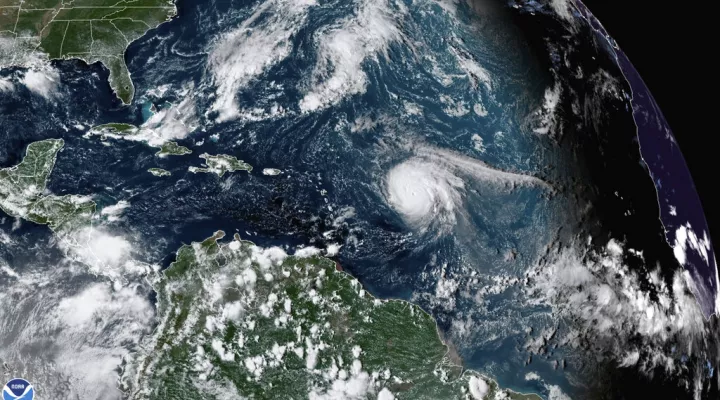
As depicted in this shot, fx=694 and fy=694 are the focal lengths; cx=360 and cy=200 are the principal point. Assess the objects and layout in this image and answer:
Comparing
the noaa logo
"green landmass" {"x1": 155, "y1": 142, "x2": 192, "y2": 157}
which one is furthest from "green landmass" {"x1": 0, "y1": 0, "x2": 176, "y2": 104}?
the noaa logo

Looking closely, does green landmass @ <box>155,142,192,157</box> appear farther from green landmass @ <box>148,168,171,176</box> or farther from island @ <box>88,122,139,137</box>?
island @ <box>88,122,139,137</box>

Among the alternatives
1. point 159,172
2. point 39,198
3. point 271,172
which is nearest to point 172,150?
point 159,172

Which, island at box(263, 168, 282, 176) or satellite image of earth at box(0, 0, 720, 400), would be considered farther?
island at box(263, 168, 282, 176)

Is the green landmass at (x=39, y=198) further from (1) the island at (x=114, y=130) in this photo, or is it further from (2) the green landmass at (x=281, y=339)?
(2) the green landmass at (x=281, y=339)

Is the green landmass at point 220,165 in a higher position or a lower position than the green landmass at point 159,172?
higher

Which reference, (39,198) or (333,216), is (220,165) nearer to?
(333,216)

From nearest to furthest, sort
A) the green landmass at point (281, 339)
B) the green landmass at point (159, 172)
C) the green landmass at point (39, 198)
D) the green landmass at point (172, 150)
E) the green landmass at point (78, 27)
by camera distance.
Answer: the green landmass at point (281, 339) → the green landmass at point (39, 198) → the green landmass at point (159, 172) → the green landmass at point (172, 150) → the green landmass at point (78, 27)

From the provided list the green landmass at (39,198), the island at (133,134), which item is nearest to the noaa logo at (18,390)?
the green landmass at (39,198)
